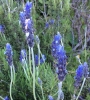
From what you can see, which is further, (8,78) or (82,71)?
(8,78)

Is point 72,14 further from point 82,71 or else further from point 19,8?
point 82,71

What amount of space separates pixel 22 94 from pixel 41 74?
19 cm

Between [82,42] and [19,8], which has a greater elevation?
[19,8]

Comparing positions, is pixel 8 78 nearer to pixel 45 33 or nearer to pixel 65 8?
pixel 45 33

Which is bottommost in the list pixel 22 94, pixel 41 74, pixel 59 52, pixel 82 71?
pixel 22 94

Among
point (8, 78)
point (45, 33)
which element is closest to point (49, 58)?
point (45, 33)

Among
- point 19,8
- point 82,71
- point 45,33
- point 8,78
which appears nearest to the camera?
point 82,71

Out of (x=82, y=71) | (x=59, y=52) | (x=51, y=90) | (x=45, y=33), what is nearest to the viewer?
(x=59, y=52)

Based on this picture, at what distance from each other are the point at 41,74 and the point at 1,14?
30.1 inches

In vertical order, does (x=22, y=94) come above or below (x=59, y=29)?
below

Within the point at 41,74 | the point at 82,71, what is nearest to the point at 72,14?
the point at 41,74

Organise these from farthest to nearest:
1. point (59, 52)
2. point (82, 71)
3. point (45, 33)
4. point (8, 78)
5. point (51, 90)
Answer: point (45, 33) → point (8, 78) → point (51, 90) → point (82, 71) → point (59, 52)

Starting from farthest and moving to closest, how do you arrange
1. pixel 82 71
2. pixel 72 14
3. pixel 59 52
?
pixel 72 14
pixel 82 71
pixel 59 52

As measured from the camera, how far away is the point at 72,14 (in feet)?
8.61
